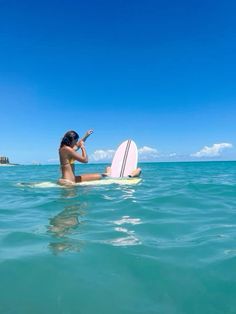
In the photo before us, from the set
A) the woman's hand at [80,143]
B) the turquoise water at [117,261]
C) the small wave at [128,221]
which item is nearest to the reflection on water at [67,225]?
the turquoise water at [117,261]

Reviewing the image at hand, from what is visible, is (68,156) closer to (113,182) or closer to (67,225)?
(113,182)

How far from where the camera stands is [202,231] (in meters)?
4.80

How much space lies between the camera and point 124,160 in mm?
14156

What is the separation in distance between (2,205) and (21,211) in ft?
3.93

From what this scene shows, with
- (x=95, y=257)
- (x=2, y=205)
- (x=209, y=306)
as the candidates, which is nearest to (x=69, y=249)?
(x=95, y=257)

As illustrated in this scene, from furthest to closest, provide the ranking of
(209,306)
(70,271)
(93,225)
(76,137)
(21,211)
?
(76,137)
(21,211)
(93,225)
(70,271)
(209,306)

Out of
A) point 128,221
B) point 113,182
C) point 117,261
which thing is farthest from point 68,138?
point 117,261

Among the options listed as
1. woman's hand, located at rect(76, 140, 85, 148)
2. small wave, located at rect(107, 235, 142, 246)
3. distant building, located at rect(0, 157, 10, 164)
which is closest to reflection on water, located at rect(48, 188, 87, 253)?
small wave, located at rect(107, 235, 142, 246)

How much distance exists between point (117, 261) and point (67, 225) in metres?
1.83

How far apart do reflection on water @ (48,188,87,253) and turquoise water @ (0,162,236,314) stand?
0.5 inches

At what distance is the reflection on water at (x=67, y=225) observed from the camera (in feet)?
12.8

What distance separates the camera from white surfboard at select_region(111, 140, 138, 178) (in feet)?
44.5

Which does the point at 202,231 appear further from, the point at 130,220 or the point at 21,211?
the point at 21,211

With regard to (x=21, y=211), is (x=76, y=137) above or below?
above
